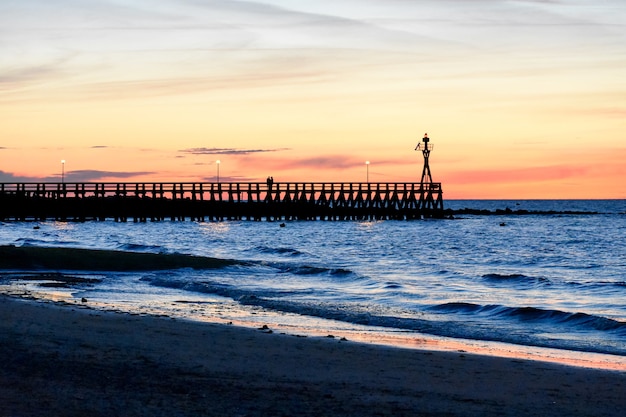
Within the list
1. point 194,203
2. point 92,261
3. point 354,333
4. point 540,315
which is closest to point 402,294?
point 540,315

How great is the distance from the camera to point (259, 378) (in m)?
7.68

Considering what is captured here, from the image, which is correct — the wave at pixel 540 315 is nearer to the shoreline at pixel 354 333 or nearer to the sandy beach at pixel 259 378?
the shoreline at pixel 354 333

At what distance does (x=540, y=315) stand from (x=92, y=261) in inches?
558

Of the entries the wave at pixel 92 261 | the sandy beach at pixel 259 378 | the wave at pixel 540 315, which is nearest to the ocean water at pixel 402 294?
the wave at pixel 540 315

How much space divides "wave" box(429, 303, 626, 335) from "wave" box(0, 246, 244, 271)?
10.9 metres

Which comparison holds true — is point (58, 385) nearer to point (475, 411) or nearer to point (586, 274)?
point (475, 411)

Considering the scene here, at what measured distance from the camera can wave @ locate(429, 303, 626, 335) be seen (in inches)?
504

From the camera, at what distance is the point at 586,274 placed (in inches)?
1019

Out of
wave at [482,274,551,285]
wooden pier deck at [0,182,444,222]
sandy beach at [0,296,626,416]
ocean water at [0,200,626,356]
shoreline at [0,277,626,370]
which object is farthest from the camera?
wooden pier deck at [0,182,444,222]

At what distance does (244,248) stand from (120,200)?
3585 cm

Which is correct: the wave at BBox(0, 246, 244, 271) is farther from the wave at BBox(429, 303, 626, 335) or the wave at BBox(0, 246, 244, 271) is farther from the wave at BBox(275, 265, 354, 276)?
the wave at BBox(429, 303, 626, 335)

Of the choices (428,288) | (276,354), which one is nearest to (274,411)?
(276,354)

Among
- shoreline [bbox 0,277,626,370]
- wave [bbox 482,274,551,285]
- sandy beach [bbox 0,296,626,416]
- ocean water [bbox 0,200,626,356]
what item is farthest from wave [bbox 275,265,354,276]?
sandy beach [bbox 0,296,626,416]

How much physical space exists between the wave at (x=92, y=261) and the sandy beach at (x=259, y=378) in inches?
498
